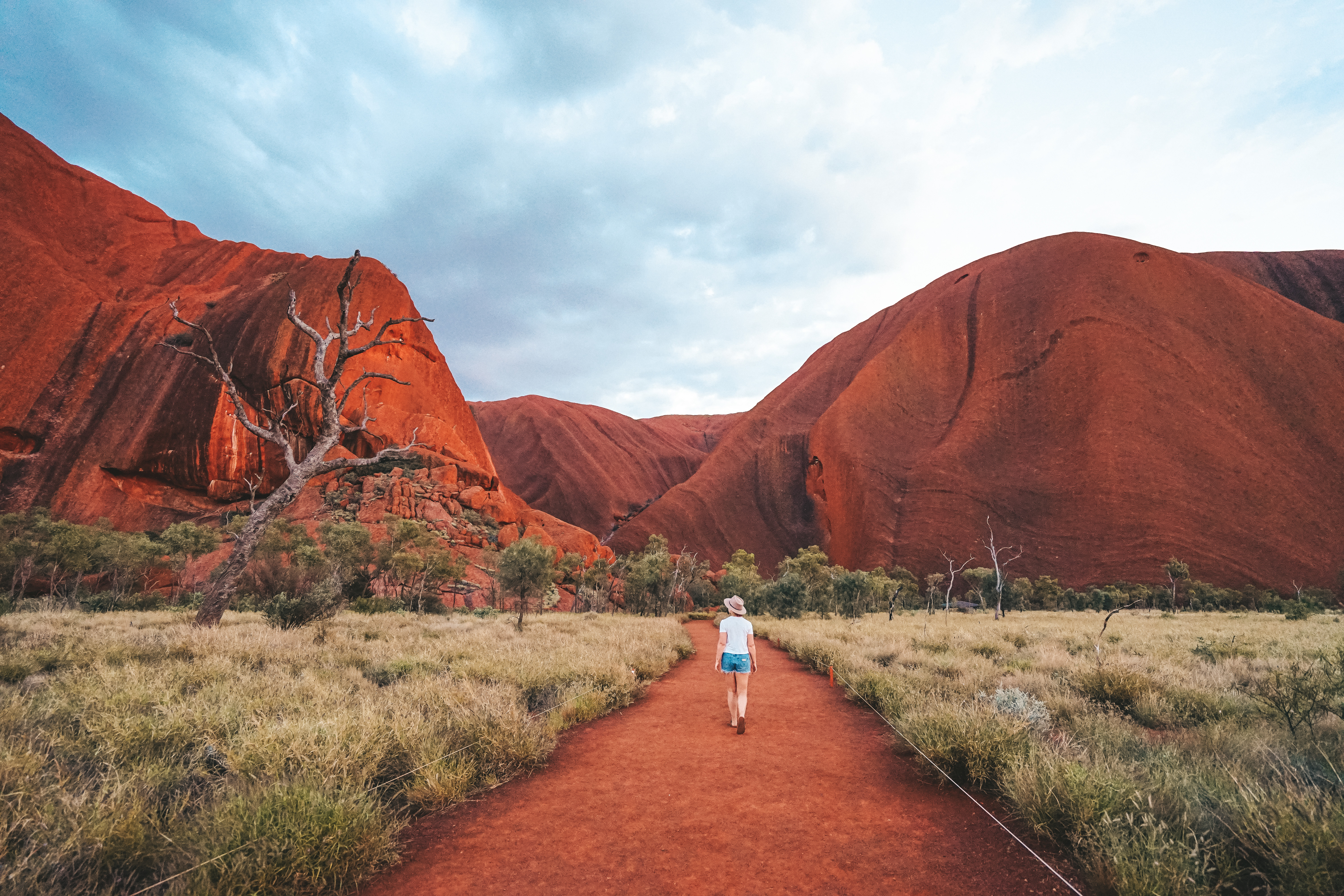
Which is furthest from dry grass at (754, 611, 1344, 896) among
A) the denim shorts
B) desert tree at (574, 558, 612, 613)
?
desert tree at (574, 558, 612, 613)

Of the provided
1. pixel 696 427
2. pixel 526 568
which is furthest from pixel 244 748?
pixel 696 427

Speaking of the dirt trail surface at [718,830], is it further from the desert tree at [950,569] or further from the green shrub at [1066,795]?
the desert tree at [950,569]

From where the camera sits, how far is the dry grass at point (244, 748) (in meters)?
2.65

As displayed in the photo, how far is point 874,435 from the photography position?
6738 centimetres

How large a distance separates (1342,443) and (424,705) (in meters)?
85.0

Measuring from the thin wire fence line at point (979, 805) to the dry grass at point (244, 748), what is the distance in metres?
3.59

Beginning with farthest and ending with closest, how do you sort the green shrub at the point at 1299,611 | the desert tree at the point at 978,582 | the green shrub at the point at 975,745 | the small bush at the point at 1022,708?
the desert tree at the point at 978,582 < the green shrub at the point at 1299,611 < the small bush at the point at 1022,708 < the green shrub at the point at 975,745

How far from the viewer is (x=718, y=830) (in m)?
3.72

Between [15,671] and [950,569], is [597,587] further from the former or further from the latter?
[15,671]

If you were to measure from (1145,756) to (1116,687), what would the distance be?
301 centimetres

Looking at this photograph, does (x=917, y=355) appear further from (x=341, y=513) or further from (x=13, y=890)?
(x=13, y=890)

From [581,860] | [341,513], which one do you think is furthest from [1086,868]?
[341,513]

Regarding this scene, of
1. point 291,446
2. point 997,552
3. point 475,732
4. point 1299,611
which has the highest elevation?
point 291,446

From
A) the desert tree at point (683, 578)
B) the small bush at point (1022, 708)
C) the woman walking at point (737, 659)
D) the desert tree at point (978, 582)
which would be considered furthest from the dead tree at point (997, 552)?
the woman walking at point (737, 659)
